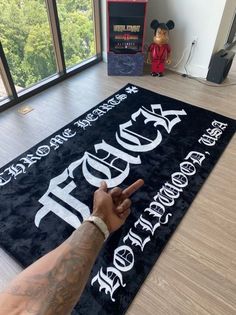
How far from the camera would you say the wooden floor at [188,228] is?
1229 millimetres

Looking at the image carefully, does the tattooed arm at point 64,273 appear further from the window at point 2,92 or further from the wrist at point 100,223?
the window at point 2,92

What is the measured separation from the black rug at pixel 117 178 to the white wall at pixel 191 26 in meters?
0.71

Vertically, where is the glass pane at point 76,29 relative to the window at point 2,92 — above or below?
above

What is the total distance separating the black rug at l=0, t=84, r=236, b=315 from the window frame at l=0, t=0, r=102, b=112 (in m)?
0.68

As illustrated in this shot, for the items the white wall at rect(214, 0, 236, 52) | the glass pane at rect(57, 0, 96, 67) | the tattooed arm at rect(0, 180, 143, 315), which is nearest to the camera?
the tattooed arm at rect(0, 180, 143, 315)

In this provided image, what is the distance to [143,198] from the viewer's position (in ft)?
5.44

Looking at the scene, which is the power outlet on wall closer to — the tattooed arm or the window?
the window

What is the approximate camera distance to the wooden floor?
123 centimetres

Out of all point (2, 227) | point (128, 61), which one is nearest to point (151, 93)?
point (128, 61)

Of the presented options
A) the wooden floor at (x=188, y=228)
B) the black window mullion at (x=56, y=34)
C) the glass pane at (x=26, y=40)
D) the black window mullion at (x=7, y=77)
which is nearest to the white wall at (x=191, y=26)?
the wooden floor at (x=188, y=228)

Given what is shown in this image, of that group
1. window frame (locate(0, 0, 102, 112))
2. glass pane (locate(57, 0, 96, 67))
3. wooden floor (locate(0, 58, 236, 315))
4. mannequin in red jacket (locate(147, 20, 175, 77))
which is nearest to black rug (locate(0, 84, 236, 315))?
wooden floor (locate(0, 58, 236, 315))

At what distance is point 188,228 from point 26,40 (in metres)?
2.18

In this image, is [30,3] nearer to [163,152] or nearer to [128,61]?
[128,61]

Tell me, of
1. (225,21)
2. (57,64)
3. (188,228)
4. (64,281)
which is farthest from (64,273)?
(225,21)
